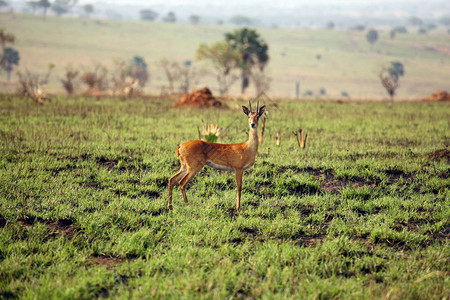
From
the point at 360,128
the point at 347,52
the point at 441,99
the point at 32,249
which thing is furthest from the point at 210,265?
the point at 347,52

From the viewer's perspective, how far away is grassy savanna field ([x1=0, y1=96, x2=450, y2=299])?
4.47 metres

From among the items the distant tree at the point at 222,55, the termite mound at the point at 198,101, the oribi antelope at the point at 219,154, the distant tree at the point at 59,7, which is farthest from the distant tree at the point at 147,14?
the oribi antelope at the point at 219,154

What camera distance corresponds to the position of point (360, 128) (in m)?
15.4

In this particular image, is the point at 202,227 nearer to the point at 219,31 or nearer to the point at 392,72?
the point at 392,72

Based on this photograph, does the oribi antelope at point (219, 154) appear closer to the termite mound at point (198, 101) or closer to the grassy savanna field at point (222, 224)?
the grassy savanna field at point (222, 224)

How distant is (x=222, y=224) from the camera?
601cm

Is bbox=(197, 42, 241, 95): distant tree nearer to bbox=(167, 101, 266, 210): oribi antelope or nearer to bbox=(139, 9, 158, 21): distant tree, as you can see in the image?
bbox=(167, 101, 266, 210): oribi antelope

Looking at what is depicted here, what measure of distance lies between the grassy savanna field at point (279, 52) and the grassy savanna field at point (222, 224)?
56.0 meters

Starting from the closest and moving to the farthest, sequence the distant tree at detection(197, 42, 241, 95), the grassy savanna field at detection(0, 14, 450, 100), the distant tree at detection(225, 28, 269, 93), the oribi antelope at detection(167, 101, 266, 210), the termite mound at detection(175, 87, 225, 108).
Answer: the oribi antelope at detection(167, 101, 266, 210) → the termite mound at detection(175, 87, 225, 108) → the distant tree at detection(197, 42, 241, 95) → the distant tree at detection(225, 28, 269, 93) → the grassy savanna field at detection(0, 14, 450, 100)

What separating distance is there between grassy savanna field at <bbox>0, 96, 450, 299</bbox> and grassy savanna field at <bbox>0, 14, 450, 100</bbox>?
184ft

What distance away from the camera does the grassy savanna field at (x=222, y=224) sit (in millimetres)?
4469

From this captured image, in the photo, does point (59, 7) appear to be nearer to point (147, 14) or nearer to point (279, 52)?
point (147, 14)

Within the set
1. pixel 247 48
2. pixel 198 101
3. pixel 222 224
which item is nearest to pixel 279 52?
pixel 247 48

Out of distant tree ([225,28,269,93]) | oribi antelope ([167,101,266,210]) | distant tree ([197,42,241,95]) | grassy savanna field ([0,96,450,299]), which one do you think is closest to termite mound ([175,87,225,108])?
grassy savanna field ([0,96,450,299])
